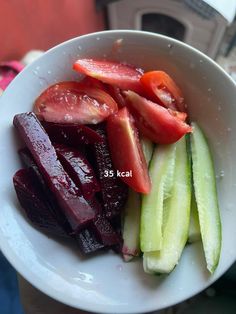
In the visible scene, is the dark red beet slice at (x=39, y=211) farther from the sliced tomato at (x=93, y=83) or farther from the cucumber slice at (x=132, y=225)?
the sliced tomato at (x=93, y=83)

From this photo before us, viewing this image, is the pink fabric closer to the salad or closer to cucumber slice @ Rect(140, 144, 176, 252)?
the salad

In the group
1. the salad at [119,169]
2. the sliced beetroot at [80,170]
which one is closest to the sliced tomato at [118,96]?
the salad at [119,169]

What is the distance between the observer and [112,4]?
104cm

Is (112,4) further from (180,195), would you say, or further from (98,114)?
(180,195)

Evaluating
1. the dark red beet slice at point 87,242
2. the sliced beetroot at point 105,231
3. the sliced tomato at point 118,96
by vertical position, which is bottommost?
the dark red beet slice at point 87,242

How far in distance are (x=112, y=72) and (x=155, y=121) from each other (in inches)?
4.2

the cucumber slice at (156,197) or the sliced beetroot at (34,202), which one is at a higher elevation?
the cucumber slice at (156,197)

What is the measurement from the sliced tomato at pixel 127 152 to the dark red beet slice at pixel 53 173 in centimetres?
8

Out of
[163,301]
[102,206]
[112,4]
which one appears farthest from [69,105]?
[112,4]

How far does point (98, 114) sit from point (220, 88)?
20cm

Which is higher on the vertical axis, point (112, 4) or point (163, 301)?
point (112, 4)

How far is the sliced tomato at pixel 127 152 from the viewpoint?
0.62 metres

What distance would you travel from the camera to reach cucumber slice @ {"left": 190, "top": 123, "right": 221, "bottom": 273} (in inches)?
23.4

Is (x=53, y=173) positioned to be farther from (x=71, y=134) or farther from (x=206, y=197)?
(x=206, y=197)
